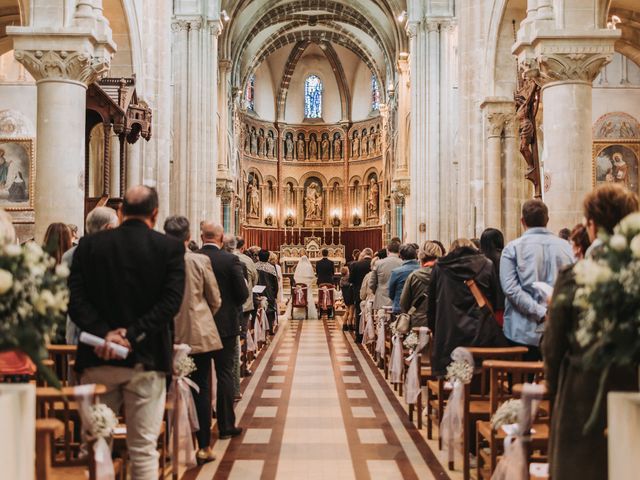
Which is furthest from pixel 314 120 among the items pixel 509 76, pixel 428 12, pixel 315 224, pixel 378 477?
pixel 378 477

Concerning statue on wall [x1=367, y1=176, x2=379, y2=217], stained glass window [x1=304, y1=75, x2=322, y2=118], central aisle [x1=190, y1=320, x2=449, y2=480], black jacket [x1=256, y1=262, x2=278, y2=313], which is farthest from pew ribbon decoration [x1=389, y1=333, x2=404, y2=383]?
stained glass window [x1=304, y1=75, x2=322, y2=118]

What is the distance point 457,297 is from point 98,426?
10.3ft

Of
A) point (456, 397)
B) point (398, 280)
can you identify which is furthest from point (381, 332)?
point (456, 397)

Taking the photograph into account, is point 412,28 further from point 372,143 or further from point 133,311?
point 372,143

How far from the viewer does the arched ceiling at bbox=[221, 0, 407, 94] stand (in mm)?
32594

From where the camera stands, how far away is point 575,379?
3230mm

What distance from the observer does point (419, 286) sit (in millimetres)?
7707

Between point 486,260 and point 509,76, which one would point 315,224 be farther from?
point 486,260

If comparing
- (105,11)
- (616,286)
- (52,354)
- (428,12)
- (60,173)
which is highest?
(428,12)

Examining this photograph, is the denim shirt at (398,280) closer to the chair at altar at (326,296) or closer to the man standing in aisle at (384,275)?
the man standing in aisle at (384,275)

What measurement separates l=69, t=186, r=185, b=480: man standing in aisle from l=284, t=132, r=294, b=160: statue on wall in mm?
42636

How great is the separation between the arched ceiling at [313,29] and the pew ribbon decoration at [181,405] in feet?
85.2

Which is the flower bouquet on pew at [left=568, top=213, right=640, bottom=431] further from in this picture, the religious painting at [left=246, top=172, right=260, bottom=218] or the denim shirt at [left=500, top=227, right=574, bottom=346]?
the religious painting at [left=246, top=172, right=260, bottom=218]

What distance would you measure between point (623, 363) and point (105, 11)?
10887mm
